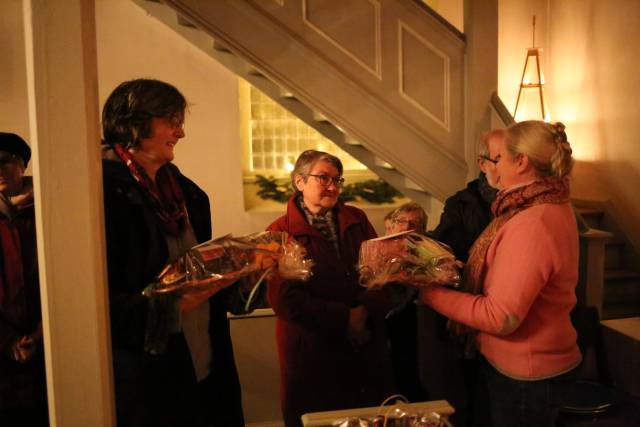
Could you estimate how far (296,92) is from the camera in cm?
376

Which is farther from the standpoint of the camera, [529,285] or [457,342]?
[457,342]

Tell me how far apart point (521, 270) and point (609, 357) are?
1.90 meters

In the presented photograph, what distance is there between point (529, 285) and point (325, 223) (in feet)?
3.10

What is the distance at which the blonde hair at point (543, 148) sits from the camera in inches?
61.8

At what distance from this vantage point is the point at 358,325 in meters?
2.11

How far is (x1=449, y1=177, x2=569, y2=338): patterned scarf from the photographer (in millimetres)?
1564

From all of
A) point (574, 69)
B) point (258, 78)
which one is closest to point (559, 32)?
point (574, 69)

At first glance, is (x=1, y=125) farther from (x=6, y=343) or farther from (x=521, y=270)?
(x=521, y=270)

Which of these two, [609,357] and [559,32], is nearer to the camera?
[609,357]

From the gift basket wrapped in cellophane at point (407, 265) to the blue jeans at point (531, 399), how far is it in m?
0.35

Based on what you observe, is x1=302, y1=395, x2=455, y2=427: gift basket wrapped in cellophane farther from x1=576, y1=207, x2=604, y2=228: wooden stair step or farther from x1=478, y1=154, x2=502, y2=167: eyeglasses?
x1=576, y1=207, x2=604, y2=228: wooden stair step

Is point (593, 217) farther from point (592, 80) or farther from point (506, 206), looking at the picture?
point (506, 206)

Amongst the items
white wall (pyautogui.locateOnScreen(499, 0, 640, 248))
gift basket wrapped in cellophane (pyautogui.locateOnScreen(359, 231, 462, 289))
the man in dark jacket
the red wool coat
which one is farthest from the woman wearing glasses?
white wall (pyautogui.locateOnScreen(499, 0, 640, 248))

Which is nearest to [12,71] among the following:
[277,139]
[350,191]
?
[277,139]
